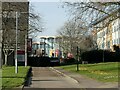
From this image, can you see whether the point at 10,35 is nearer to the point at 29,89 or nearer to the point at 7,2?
the point at 7,2

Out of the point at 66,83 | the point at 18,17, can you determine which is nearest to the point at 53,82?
the point at 66,83

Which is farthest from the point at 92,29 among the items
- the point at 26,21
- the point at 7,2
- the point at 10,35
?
the point at 10,35

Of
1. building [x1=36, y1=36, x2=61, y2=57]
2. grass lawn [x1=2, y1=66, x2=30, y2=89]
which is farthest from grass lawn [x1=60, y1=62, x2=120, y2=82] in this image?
building [x1=36, y1=36, x2=61, y2=57]

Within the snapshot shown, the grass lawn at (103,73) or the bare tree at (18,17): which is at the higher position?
the bare tree at (18,17)

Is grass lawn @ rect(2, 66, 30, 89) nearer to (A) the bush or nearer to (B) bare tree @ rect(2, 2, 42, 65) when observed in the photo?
(B) bare tree @ rect(2, 2, 42, 65)

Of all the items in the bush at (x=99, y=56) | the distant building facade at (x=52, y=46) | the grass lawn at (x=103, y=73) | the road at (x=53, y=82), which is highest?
the distant building facade at (x=52, y=46)

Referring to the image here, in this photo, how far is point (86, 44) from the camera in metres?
100

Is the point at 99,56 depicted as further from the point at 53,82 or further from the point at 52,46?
the point at 52,46

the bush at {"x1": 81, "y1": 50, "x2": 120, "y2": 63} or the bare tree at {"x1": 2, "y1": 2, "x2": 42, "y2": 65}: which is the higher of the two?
the bare tree at {"x1": 2, "y1": 2, "x2": 42, "y2": 65}

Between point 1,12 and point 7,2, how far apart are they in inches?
53.3

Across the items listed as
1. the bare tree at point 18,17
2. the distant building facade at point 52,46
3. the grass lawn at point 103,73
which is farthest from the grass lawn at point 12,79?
the distant building facade at point 52,46

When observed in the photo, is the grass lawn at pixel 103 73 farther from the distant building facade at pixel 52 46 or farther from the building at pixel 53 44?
the building at pixel 53 44

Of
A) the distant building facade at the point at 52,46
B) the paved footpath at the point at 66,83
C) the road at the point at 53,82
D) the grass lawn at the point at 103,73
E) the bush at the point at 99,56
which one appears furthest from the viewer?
the distant building facade at the point at 52,46

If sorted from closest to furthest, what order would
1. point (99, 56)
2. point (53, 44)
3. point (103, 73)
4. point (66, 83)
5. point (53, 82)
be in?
point (66, 83) → point (53, 82) → point (103, 73) → point (99, 56) → point (53, 44)
